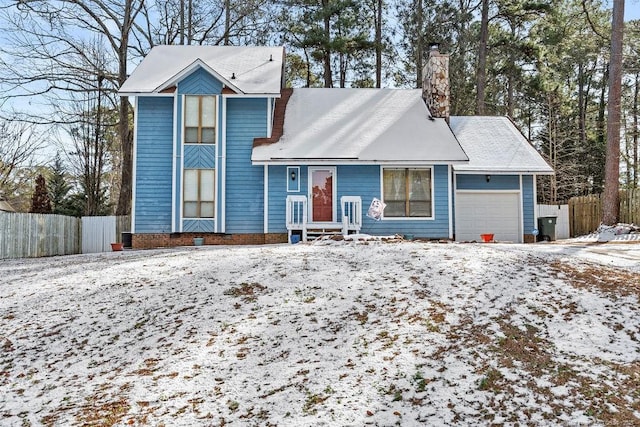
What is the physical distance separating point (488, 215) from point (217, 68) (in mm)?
9419

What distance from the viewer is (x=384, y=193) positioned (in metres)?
13.7

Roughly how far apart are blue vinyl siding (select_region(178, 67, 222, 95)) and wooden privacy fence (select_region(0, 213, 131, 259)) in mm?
5876

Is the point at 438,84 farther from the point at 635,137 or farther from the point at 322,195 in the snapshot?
the point at 635,137

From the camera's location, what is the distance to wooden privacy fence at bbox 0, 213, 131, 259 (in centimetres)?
1363

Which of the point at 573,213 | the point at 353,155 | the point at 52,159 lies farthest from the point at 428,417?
the point at 52,159

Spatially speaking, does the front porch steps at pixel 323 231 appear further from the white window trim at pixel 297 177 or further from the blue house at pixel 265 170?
the white window trim at pixel 297 177

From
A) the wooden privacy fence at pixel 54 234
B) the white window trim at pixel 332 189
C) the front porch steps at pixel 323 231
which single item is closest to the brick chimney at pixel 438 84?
the white window trim at pixel 332 189

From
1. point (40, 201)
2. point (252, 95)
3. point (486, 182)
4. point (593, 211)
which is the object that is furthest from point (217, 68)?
point (593, 211)

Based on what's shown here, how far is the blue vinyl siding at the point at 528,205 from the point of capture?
14695 mm

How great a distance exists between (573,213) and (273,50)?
12829mm

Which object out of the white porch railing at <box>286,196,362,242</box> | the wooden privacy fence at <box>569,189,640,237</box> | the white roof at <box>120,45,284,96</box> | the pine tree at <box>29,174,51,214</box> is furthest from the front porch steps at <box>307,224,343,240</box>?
the pine tree at <box>29,174,51,214</box>

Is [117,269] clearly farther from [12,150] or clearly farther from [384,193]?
[12,150]

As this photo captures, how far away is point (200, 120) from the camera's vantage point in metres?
13.8

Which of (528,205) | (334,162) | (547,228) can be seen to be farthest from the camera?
(547,228)
